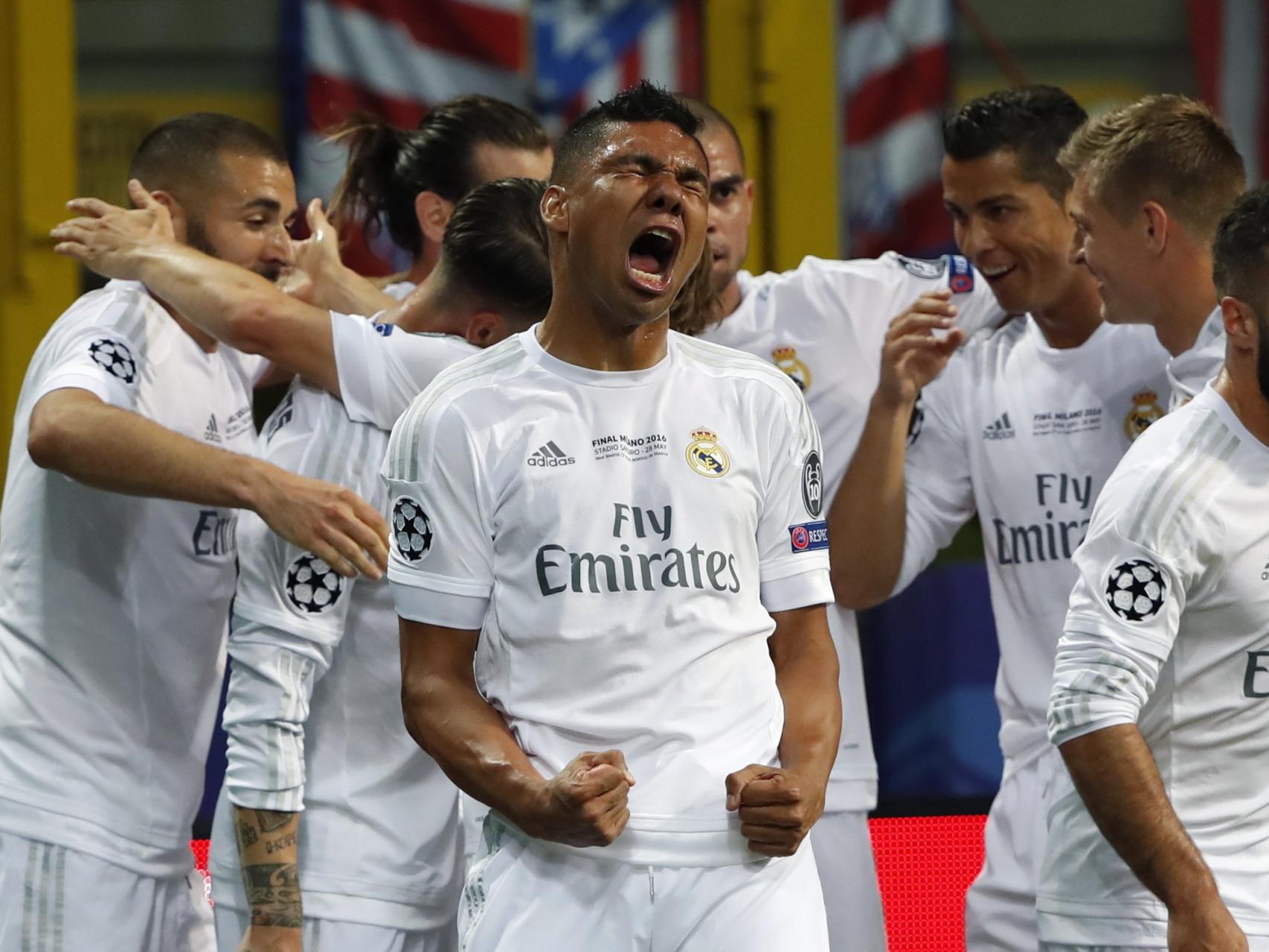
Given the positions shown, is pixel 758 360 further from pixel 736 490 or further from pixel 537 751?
pixel 537 751

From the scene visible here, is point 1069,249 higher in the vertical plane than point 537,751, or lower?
higher

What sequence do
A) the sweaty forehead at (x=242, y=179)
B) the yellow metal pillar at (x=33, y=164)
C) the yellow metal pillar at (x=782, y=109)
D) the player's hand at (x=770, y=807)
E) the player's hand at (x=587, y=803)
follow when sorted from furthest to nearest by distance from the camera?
the yellow metal pillar at (x=782, y=109), the yellow metal pillar at (x=33, y=164), the sweaty forehead at (x=242, y=179), the player's hand at (x=770, y=807), the player's hand at (x=587, y=803)

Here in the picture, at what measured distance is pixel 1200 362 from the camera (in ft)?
10.5

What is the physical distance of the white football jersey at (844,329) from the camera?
388cm

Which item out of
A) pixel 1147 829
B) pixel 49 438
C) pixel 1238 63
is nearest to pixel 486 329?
pixel 49 438

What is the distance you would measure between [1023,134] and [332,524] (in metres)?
1.88

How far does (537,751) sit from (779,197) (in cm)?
433

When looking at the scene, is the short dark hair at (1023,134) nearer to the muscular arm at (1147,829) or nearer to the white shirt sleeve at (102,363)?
the muscular arm at (1147,829)

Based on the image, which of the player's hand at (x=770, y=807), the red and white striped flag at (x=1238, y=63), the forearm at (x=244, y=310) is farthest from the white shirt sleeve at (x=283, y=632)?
the red and white striped flag at (x=1238, y=63)

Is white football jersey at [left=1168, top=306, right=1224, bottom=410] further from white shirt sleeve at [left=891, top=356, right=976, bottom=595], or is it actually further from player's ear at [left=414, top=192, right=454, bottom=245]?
player's ear at [left=414, top=192, right=454, bottom=245]

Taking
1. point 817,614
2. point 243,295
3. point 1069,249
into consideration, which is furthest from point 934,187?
point 817,614

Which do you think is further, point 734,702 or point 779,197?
point 779,197

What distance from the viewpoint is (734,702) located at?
2.37m

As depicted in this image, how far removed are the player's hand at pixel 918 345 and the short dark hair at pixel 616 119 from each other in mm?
1078
